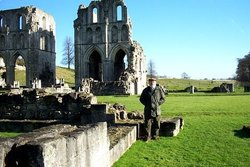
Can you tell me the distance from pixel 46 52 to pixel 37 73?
16.7ft

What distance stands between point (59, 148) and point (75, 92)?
874 cm

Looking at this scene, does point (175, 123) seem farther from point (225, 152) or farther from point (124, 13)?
point (124, 13)

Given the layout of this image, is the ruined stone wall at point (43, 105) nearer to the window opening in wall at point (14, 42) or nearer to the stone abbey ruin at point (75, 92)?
the stone abbey ruin at point (75, 92)

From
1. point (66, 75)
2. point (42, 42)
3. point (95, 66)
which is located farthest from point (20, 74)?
point (95, 66)

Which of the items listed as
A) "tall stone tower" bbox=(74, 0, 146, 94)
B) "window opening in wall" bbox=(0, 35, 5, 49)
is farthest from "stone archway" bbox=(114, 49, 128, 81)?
"window opening in wall" bbox=(0, 35, 5, 49)

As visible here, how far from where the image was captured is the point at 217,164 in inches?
281

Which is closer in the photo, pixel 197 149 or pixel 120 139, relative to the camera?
pixel 120 139

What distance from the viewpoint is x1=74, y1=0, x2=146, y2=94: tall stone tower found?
1833 inches

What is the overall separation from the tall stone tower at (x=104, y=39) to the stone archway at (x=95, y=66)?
14 cm

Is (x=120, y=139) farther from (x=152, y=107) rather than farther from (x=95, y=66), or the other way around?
(x=95, y=66)

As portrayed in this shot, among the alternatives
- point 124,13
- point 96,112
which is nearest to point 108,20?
point 124,13

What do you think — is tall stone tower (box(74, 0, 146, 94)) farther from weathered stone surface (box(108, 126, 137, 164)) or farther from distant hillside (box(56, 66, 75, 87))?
weathered stone surface (box(108, 126, 137, 164))

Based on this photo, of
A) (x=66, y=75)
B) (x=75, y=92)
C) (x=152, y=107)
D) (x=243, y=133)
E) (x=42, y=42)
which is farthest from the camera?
(x=66, y=75)

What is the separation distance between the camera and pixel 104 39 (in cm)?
4716
